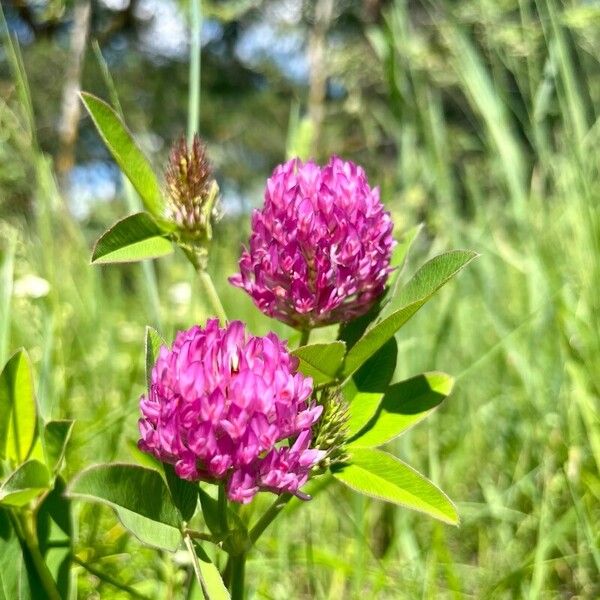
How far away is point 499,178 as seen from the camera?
4.59 ft

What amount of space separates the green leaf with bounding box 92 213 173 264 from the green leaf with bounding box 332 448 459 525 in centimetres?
20

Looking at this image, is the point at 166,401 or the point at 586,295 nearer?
the point at 166,401

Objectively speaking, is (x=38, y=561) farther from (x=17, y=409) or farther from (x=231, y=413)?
(x=231, y=413)

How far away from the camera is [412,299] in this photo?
1.81 ft

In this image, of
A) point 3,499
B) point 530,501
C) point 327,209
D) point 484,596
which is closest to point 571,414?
point 530,501

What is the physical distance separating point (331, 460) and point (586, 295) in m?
0.64

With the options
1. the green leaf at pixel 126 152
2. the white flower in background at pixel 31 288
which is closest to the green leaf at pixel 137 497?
the green leaf at pixel 126 152

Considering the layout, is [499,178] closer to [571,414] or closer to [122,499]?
[571,414]

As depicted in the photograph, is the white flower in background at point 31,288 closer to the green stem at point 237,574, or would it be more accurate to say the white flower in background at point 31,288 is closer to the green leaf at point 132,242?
the green leaf at point 132,242

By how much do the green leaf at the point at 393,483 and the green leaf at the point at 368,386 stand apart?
3 cm

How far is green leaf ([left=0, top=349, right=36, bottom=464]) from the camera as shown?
0.58 metres

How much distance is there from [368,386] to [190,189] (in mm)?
191

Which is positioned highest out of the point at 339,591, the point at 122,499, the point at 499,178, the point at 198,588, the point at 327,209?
the point at 499,178

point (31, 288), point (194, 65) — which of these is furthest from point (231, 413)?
point (31, 288)
